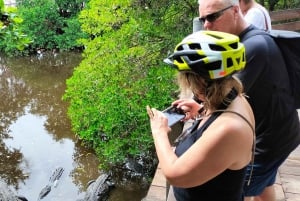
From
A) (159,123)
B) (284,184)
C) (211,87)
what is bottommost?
(284,184)

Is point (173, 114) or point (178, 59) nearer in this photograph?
point (178, 59)

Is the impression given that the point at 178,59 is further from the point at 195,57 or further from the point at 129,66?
the point at 129,66

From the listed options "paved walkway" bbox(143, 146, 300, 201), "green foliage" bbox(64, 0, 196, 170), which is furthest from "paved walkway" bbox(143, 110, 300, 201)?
"green foliage" bbox(64, 0, 196, 170)

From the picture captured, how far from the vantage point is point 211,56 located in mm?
1166

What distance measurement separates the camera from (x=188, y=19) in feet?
16.3

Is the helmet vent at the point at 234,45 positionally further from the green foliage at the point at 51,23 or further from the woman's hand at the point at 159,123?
the green foliage at the point at 51,23

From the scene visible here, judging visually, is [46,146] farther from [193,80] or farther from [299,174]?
[193,80]

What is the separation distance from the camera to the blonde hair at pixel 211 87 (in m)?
1.16

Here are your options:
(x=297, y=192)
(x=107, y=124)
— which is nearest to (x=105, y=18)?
(x=107, y=124)

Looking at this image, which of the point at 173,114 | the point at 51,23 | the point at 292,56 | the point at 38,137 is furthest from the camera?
the point at 51,23

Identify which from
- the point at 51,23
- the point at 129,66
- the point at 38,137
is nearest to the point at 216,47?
the point at 129,66

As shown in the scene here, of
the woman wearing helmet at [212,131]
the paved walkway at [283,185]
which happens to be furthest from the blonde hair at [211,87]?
the paved walkway at [283,185]

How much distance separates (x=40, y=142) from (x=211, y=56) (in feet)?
20.7

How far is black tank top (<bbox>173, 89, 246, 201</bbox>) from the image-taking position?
45.6 inches
